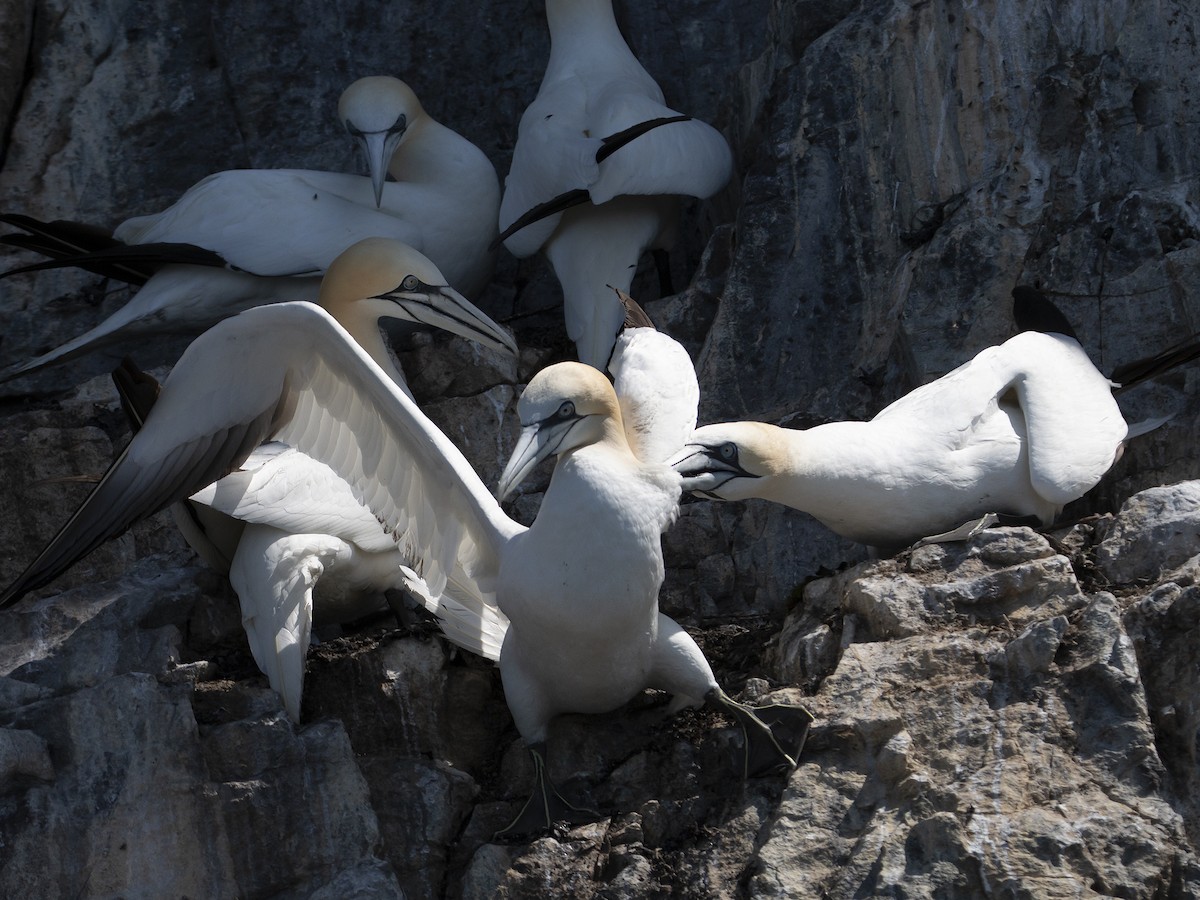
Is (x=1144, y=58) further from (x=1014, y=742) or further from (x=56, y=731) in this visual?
(x=56, y=731)

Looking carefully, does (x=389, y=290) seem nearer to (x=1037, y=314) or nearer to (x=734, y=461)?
(x=734, y=461)

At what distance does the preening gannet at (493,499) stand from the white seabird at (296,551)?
100 mm

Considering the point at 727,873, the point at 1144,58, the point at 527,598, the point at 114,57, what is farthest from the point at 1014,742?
the point at 114,57

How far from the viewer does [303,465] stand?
670cm

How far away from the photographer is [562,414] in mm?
5723

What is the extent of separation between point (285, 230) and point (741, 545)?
90.7 inches

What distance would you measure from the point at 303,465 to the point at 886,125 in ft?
8.80

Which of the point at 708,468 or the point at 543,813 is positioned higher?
the point at 708,468

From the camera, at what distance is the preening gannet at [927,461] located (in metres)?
6.20

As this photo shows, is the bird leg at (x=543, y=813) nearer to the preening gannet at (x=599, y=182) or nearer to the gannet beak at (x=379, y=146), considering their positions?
the preening gannet at (x=599, y=182)

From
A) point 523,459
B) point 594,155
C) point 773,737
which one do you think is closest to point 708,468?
point 523,459

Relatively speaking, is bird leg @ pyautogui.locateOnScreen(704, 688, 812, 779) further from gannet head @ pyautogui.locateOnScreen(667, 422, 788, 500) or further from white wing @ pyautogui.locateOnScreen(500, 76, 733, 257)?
white wing @ pyautogui.locateOnScreen(500, 76, 733, 257)

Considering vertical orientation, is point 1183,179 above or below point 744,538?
above

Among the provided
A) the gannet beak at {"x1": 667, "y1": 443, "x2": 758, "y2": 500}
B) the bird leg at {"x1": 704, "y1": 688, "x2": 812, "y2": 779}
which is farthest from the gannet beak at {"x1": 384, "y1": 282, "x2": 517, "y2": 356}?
the bird leg at {"x1": 704, "y1": 688, "x2": 812, "y2": 779}
